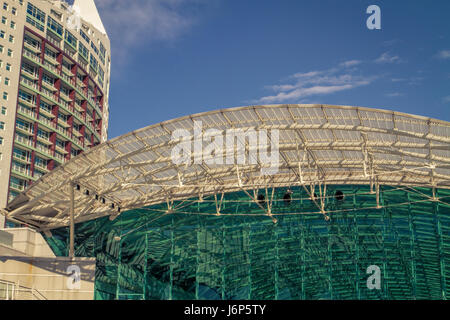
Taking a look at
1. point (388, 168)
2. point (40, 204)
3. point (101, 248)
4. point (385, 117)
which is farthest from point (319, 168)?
point (40, 204)

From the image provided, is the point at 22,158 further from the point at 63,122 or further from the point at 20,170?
the point at 63,122

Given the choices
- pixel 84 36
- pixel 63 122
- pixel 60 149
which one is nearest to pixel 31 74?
pixel 63 122

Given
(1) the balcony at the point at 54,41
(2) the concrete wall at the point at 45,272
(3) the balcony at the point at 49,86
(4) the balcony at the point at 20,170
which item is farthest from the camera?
(1) the balcony at the point at 54,41

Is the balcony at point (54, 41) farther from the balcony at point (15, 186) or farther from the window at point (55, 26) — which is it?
the balcony at point (15, 186)

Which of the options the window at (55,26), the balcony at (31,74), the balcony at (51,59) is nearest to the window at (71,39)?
the window at (55,26)

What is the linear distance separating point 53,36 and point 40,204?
178 ft

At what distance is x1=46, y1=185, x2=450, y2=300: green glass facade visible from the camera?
43812 mm

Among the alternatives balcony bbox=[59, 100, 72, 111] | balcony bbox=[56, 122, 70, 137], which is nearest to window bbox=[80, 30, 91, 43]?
balcony bbox=[59, 100, 72, 111]

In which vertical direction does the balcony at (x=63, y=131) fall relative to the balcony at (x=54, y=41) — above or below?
below

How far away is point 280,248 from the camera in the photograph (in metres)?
46.0

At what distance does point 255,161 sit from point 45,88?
6035cm

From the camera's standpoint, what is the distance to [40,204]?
46844 mm

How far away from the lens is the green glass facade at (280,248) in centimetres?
4381

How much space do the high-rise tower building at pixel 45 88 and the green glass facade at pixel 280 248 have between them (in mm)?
38234
